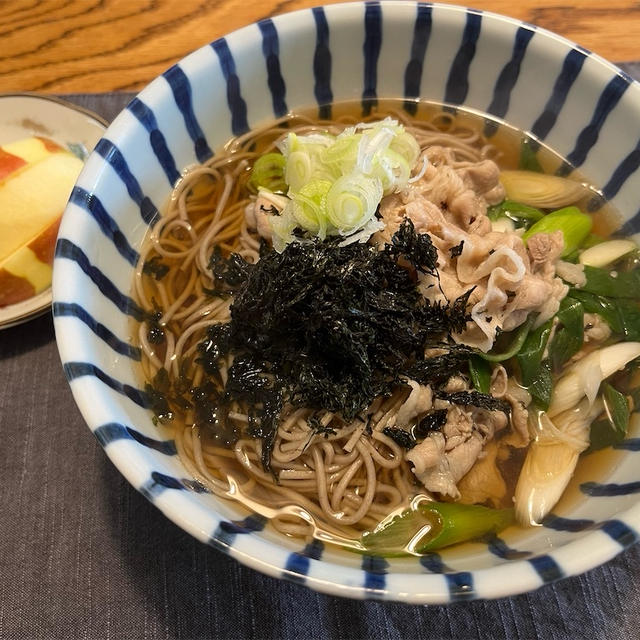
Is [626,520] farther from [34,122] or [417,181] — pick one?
[34,122]

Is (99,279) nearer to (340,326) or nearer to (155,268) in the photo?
(155,268)

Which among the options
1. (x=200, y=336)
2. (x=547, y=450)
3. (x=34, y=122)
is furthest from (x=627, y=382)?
(x=34, y=122)

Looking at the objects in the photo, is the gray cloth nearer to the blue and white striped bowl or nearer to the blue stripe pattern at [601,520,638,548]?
the blue and white striped bowl

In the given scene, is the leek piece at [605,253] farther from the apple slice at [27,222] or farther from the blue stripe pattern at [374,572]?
the apple slice at [27,222]

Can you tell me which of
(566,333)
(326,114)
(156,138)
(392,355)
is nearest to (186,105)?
(156,138)

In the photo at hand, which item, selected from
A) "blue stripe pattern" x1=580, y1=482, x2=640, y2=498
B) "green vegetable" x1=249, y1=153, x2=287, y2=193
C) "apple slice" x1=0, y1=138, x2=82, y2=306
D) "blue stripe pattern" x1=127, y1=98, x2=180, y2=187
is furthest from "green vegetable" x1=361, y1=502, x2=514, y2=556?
"apple slice" x1=0, y1=138, x2=82, y2=306
